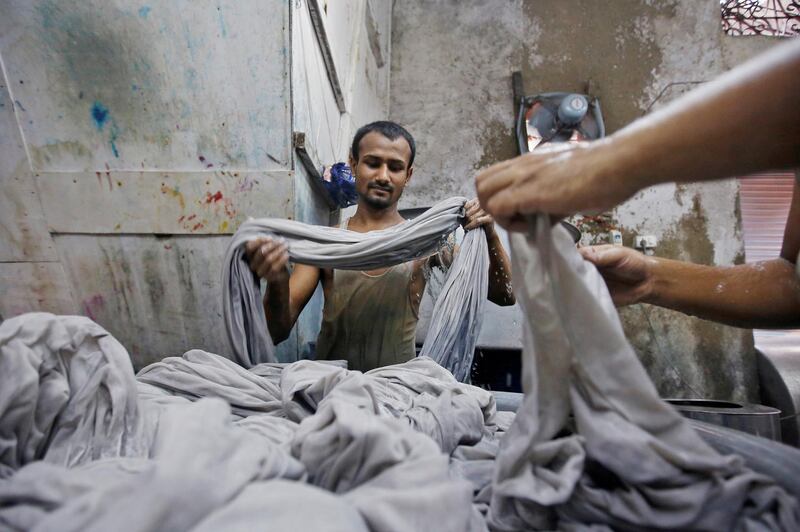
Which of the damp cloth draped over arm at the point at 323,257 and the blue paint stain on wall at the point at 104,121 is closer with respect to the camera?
the damp cloth draped over arm at the point at 323,257

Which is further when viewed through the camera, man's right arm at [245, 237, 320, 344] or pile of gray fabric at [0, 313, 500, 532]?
man's right arm at [245, 237, 320, 344]

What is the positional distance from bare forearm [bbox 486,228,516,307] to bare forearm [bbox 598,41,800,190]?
121 centimetres

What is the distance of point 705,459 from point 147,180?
1.95m

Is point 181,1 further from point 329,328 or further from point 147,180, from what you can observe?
point 329,328

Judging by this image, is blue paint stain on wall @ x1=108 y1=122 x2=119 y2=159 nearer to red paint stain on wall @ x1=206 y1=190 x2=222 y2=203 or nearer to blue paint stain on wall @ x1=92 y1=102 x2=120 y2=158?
blue paint stain on wall @ x1=92 y1=102 x2=120 y2=158

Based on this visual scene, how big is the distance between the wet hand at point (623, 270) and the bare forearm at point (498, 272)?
78cm

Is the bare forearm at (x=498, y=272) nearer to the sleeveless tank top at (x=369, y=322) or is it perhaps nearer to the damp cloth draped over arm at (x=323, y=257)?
the damp cloth draped over arm at (x=323, y=257)

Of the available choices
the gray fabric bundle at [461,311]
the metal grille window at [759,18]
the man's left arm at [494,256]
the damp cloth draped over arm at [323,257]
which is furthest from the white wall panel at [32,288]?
the metal grille window at [759,18]

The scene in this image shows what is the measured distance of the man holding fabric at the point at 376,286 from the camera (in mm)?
1966

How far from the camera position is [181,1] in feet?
5.76

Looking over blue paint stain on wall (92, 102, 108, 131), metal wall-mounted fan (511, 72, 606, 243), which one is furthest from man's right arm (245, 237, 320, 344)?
metal wall-mounted fan (511, 72, 606, 243)

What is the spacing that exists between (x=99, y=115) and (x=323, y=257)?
113cm

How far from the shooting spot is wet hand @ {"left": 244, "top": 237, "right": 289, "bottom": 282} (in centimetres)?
146

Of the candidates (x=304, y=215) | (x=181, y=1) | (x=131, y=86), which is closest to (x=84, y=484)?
(x=304, y=215)
